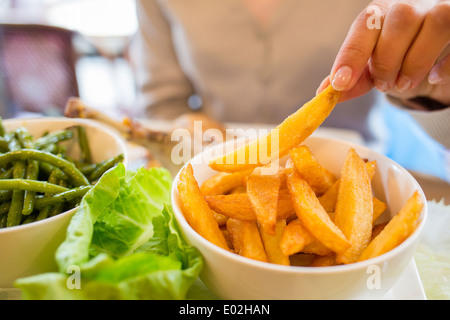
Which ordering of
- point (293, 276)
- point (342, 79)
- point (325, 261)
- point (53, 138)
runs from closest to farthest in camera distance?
point (293, 276) → point (325, 261) → point (342, 79) → point (53, 138)

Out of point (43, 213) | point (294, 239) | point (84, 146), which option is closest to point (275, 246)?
point (294, 239)

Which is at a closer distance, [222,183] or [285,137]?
[285,137]

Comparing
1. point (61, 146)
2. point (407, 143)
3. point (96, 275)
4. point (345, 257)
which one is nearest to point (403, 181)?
point (345, 257)

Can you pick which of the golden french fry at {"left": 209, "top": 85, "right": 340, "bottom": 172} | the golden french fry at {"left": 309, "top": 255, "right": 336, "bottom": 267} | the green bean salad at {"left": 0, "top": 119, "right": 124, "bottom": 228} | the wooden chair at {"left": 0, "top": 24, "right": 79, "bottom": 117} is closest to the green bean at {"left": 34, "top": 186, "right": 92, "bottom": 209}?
the green bean salad at {"left": 0, "top": 119, "right": 124, "bottom": 228}

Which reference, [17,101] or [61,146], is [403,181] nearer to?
[61,146]

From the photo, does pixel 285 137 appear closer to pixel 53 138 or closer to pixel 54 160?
pixel 54 160

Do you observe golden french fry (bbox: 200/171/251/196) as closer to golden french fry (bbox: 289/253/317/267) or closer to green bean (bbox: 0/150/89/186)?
golden french fry (bbox: 289/253/317/267)
